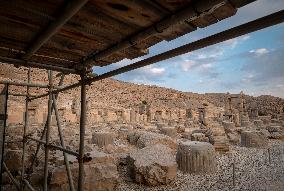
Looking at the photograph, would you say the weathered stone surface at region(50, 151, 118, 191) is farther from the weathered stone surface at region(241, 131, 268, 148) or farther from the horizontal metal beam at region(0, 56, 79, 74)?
the weathered stone surface at region(241, 131, 268, 148)

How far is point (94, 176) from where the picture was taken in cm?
558

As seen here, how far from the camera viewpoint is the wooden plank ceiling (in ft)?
5.90

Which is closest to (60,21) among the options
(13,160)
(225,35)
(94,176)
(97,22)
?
(97,22)

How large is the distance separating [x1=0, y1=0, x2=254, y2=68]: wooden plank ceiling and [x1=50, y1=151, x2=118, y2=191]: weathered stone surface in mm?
3150

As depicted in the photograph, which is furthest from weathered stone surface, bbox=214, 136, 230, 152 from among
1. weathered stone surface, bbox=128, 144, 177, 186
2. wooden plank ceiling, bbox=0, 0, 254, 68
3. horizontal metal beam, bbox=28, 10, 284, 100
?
horizontal metal beam, bbox=28, 10, 284, 100

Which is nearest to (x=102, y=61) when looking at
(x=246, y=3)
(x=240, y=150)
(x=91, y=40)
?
(x=91, y=40)

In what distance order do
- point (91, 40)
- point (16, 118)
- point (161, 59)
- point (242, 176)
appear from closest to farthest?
point (161, 59)
point (91, 40)
point (242, 176)
point (16, 118)

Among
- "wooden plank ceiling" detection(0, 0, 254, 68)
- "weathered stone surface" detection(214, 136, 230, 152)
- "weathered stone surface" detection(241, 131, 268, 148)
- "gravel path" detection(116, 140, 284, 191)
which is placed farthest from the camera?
"weathered stone surface" detection(241, 131, 268, 148)

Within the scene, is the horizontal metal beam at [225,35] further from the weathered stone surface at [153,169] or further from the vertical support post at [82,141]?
the weathered stone surface at [153,169]

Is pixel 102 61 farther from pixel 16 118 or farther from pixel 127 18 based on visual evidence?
pixel 16 118

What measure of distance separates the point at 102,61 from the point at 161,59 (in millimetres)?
1346

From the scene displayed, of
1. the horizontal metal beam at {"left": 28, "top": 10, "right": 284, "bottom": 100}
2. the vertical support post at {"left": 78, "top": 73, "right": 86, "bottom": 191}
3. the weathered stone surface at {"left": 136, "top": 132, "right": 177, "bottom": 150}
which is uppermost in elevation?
the horizontal metal beam at {"left": 28, "top": 10, "right": 284, "bottom": 100}

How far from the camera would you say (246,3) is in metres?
1.72

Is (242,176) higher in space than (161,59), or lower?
lower
